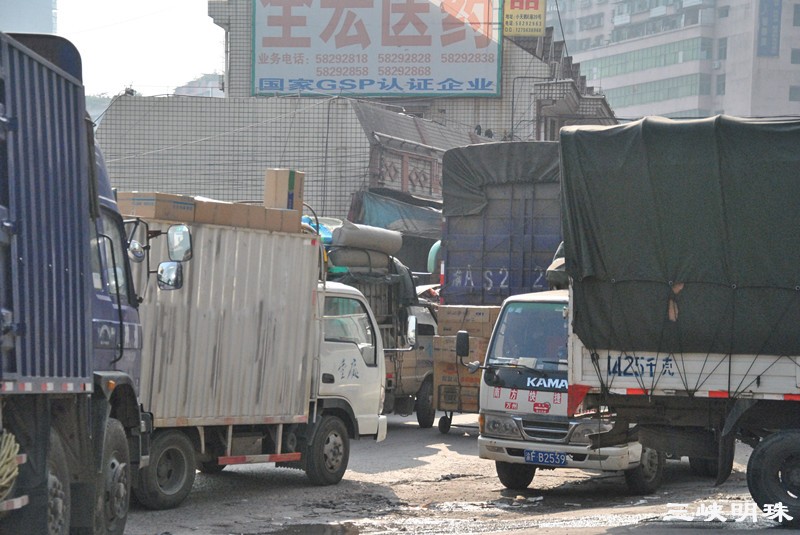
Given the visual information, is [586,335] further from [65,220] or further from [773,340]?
[65,220]

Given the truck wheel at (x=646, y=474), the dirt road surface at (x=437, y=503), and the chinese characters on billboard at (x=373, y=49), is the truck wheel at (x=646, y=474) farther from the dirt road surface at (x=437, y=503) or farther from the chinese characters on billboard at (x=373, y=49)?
the chinese characters on billboard at (x=373, y=49)

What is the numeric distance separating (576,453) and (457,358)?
17.4 feet

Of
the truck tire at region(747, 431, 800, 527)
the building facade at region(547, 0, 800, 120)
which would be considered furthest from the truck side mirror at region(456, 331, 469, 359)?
the building facade at region(547, 0, 800, 120)

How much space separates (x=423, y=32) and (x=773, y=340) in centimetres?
2746

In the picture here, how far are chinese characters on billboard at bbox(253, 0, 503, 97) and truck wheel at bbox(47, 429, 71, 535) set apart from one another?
96.7ft

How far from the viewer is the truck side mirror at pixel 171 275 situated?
8.42 meters

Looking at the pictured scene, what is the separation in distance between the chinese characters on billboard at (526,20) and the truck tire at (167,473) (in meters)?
29.2

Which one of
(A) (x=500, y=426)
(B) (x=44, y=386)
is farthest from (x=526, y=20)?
(B) (x=44, y=386)

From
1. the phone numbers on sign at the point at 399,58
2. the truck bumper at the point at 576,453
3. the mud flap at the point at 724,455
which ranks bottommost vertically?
the truck bumper at the point at 576,453

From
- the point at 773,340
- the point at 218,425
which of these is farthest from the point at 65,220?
the point at 773,340

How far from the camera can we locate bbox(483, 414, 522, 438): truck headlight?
11383 mm

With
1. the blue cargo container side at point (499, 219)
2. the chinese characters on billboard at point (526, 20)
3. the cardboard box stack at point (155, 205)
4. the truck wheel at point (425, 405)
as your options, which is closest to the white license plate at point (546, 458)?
the cardboard box stack at point (155, 205)

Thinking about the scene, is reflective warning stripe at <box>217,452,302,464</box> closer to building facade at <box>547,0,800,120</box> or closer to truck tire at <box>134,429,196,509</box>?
truck tire at <box>134,429,196,509</box>

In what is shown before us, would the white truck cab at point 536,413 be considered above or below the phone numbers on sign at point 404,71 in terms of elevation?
below
